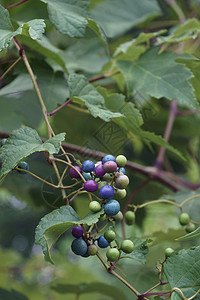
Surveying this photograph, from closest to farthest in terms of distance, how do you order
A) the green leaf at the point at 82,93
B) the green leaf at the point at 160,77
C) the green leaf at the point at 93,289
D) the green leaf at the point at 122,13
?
the green leaf at the point at 82,93 → the green leaf at the point at 160,77 → the green leaf at the point at 93,289 → the green leaf at the point at 122,13

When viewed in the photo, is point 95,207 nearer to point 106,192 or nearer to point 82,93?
point 106,192

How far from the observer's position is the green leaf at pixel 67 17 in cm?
72

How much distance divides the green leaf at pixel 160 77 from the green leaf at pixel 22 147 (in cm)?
34

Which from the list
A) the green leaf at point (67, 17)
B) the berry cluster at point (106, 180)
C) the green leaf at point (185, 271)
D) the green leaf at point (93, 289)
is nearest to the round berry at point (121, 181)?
the berry cluster at point (106, 180)

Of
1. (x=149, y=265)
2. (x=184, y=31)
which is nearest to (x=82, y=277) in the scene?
(x=149, y=265)

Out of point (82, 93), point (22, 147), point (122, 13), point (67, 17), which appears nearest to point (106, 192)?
point (22, 147)

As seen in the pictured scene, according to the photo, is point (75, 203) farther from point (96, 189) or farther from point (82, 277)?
point (96, 189)

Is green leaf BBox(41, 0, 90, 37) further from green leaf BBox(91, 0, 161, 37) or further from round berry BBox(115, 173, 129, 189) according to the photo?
green leaf BBox(91, 0, 161, 37)

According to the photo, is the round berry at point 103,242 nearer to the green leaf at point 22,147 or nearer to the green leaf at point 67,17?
the green leaf at point 22,147

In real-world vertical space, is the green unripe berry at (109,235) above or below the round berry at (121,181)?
below

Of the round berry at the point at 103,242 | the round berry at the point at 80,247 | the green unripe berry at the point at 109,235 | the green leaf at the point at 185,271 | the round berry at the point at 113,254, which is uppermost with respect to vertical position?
the round berry at the point at 80,247

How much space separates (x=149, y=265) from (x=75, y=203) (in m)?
0.30

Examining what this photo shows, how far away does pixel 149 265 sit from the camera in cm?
88

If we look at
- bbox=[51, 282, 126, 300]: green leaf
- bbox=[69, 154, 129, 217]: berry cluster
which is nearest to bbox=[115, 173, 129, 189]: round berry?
bbox=[69, 154, 129, 217]: berry cluster
